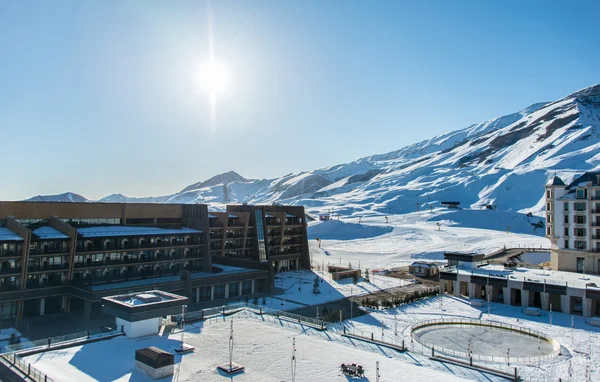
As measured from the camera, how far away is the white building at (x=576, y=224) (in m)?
77.4

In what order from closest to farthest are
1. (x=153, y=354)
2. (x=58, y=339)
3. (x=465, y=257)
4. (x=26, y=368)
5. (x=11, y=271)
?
(x=153, y=354), (x=26, y=368), (x=58, y=339), (x=11, y=271), (x=465, y=257)

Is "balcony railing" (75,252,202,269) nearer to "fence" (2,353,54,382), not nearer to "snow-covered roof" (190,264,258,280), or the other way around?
"snow-covered roof" (190,264,258,280)

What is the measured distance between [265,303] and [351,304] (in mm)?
12221

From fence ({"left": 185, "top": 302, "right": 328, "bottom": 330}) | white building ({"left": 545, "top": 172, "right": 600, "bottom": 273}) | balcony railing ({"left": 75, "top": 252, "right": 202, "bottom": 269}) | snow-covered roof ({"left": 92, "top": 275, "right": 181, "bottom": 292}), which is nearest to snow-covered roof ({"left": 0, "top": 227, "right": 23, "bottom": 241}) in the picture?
balcony railing ({"left": 75, "top": 252, "right": 202, "bottom": 269})

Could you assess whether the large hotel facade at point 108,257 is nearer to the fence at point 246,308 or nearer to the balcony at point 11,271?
the balcony at point 11,271

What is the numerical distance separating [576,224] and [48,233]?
82056mm

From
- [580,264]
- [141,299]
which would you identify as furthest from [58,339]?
[580,264]

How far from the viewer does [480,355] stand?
44.2 meters

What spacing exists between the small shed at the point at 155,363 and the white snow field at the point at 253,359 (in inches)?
22.3

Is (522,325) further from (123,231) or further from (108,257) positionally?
(123,231)

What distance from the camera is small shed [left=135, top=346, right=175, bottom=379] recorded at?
29.6m

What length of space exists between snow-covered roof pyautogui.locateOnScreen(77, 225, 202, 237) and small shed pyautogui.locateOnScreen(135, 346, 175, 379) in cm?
3680

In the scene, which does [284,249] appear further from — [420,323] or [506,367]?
[506,367]

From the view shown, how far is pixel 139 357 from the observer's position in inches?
1219
